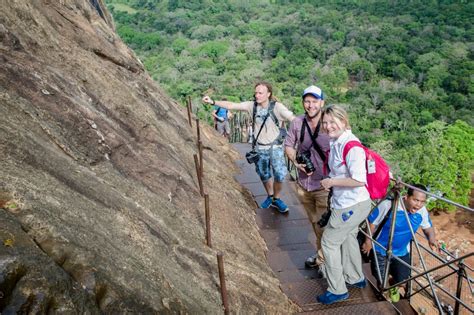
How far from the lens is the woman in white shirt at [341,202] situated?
3.55 m

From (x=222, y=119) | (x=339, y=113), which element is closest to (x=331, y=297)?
(x=339, y=113)

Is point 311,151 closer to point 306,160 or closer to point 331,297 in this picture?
point 306,160

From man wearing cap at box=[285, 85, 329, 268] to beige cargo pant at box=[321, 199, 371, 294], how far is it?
1.68 feet

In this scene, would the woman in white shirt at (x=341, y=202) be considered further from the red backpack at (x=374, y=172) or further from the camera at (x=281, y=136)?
the camera at (x=281, y=136)

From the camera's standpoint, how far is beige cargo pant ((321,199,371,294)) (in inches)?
148

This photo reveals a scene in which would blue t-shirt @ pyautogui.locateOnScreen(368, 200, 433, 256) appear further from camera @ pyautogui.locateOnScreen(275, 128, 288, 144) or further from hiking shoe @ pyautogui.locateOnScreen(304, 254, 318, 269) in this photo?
camera @ pyautogui.locateOnScreen(275, 128, 288, 144)

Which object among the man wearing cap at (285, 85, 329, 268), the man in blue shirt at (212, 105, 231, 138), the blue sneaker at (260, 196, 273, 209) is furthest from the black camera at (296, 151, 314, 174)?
the man in blue shirt at (212, 105, 231, 138)

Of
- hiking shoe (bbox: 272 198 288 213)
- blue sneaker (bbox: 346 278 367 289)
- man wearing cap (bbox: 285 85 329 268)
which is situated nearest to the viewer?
blue sneaker (bbox: 346 278 367 289)

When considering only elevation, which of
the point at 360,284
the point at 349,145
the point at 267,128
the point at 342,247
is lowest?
the point at 360,284

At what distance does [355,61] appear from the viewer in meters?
65.6

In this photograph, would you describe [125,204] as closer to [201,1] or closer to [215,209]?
[215,209]

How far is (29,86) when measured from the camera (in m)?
3.83

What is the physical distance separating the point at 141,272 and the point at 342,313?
224 centimetres

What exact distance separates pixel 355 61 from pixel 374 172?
219ft
